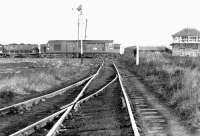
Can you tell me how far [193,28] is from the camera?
80125 millimetres

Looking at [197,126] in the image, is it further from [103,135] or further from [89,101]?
[89,101]

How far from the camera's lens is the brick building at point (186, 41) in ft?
234

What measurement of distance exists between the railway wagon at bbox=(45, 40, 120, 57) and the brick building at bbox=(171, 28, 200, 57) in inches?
552

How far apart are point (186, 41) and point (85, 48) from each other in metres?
25.1

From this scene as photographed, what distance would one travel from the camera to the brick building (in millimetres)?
71375

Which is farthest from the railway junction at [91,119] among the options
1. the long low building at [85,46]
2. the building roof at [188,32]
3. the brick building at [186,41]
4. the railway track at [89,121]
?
the building roof at [188,32]

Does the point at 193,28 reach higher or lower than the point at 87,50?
higher

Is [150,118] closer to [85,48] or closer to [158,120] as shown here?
[158,120]

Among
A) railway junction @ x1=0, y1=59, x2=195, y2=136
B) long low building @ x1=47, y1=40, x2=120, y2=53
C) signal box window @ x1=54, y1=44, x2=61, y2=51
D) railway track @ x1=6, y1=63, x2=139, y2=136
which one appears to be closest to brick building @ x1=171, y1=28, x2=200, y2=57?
long low building @ x1=47, y1=40, x2=120, y2=53

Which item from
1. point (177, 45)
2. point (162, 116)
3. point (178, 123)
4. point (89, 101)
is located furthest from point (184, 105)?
point (177, 45)

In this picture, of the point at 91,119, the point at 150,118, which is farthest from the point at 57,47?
the point at 150,118

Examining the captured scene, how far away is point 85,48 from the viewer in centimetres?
7150

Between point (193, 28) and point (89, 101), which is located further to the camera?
point (193, 28)

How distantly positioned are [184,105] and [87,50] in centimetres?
6159
